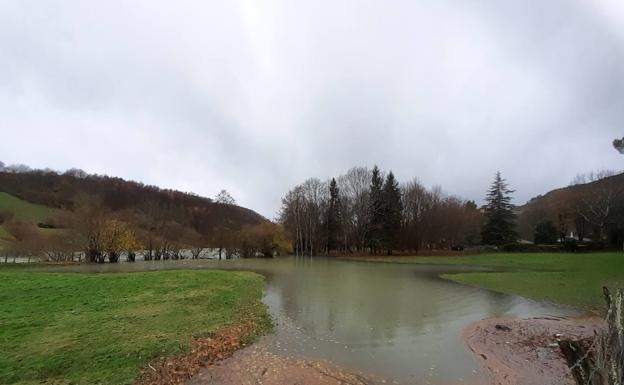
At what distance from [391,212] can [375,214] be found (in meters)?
2.65

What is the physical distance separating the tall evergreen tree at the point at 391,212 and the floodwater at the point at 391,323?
37.9 m

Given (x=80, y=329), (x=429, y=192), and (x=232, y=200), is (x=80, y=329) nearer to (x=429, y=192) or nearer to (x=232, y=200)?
(x=429, y=192)

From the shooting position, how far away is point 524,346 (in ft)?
31.7

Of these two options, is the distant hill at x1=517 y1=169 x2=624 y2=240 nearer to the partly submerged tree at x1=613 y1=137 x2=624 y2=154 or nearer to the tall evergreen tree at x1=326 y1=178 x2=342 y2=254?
the partly submerged tree at x1=613 y1=137 x2=624 y2=154

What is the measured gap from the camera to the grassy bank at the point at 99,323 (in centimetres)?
694

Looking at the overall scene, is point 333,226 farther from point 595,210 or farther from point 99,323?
point 99,323

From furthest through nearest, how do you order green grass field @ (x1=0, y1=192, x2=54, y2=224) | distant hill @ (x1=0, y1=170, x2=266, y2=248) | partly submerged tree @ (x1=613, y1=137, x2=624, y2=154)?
1. distant hill @ (x1=0, y1=170, x2=266, y2=248)
2. green grass field @ (x1=0, y1=192, x2=54, y2=224)
3. partly submerged tree @ (x1=613, y1=137, x2=624, y2=154)

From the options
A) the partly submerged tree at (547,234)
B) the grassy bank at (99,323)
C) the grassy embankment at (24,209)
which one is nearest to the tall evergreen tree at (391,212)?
the partly submerged tree at (547,234)

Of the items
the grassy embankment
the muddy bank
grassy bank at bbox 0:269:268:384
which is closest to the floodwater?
the muddy bank

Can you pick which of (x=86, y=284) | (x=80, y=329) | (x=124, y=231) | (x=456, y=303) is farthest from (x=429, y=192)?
(x=80, y=329)

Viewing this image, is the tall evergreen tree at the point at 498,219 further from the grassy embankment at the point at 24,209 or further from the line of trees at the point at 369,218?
the grassy embankment at the point at 24,209

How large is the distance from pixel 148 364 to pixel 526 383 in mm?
7632

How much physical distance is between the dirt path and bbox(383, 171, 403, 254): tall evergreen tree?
171ft

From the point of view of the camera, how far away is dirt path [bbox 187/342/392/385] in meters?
7.01
